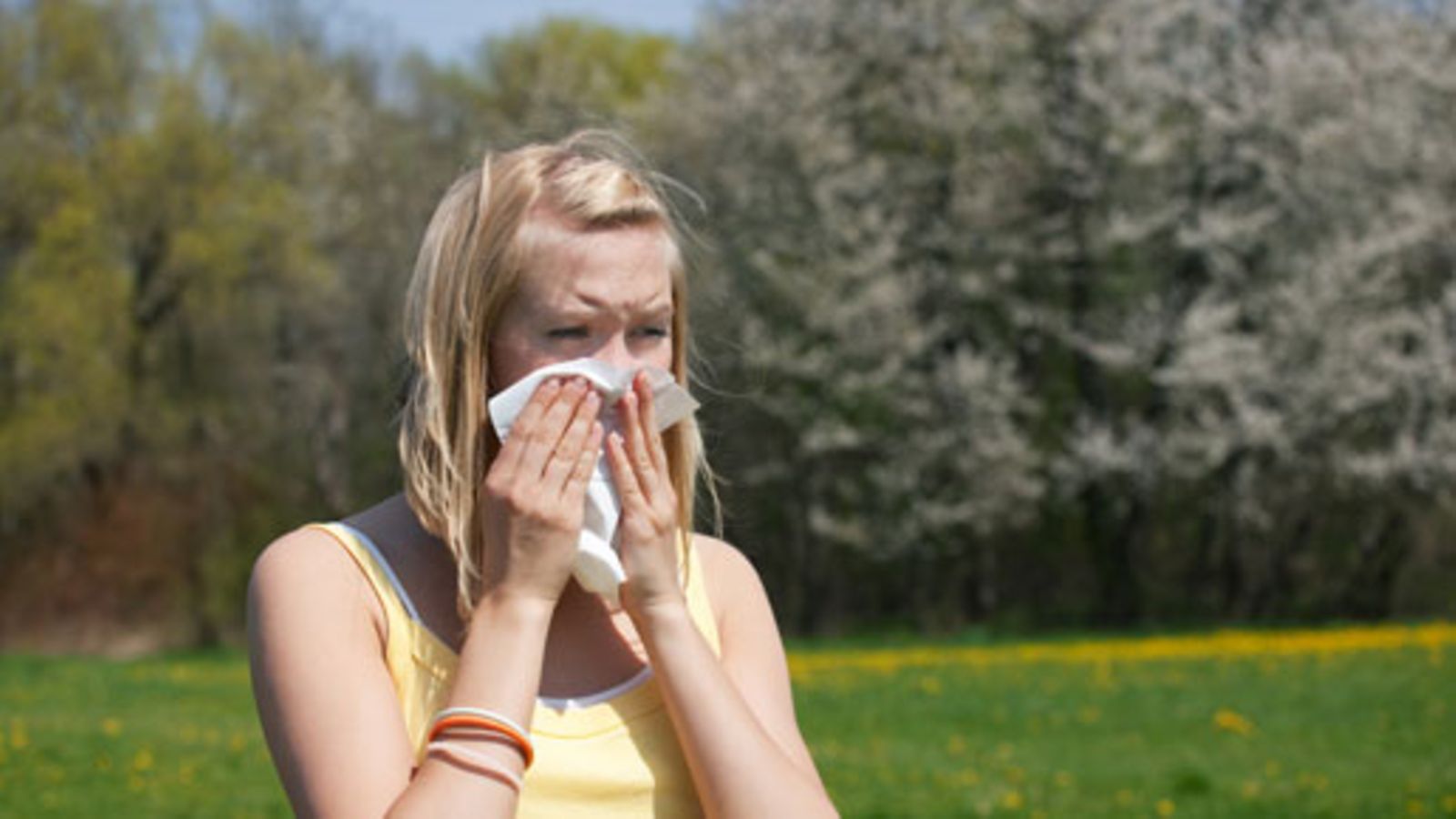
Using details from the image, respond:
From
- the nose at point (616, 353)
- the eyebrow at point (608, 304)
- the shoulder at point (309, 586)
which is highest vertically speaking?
the eyebrow at point (608, 304)

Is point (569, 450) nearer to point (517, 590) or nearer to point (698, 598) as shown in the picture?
point (517, 590)

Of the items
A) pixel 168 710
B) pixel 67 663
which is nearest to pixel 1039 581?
pixel 67 663

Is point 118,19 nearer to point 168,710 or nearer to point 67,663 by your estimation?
point 67,663

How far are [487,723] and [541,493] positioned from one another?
232 millimetres

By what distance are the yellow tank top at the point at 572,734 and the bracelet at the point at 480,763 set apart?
0.10 meters

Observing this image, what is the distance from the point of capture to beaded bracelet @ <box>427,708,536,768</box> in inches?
76.2

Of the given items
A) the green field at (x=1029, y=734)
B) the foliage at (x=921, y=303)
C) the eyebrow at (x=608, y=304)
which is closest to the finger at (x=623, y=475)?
the eyebrow at (x=608, y=304)

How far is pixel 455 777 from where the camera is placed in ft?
6.29

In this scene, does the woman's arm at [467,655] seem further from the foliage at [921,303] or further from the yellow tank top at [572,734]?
the foliage at [921,303]

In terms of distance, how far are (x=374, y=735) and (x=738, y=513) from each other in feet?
3.58

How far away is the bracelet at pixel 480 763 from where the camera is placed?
1916mm

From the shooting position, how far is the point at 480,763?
1.92 meters

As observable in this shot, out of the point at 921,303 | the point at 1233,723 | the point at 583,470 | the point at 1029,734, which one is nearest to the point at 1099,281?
the point at 921,303

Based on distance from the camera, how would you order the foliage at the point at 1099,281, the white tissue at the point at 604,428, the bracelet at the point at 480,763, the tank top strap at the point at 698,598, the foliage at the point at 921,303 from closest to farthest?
the bracelet at the point at 480,763, the white tissue at the point at 604,428, the tank top strap at the point at 698,598, the foliage at the point at 1099,281, the foliage at the point at 921,303
